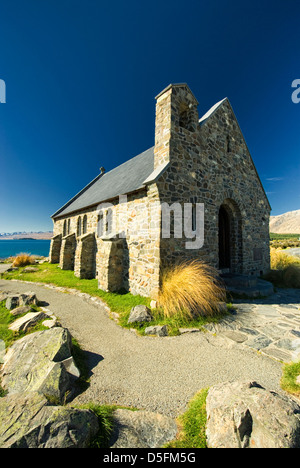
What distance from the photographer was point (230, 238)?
9602mm

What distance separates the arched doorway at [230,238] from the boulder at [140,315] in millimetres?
5434

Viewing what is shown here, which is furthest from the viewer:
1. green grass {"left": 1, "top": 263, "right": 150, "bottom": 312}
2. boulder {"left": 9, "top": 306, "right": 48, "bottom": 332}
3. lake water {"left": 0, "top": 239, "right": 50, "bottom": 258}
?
lake water {"left": 0, "top": 239, "right": 50, "bottom": 258}

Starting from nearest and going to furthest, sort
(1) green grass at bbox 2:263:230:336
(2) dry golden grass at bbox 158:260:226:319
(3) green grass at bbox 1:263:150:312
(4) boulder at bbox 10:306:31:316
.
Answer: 1. (1) green grass at bbox 2:263:230:336
2. (2) dry golden grass at bbox 158:260:226:319
3. (4) boulder at bbox 10:306:31:316
4. (3) green grass at bbox 1:263:150:312

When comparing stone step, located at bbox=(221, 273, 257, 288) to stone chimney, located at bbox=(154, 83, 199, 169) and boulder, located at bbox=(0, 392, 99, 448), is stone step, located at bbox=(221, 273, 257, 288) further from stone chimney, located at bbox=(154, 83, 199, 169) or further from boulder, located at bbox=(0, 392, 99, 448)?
boulder, located at bbox=(0, 392, 99, 448)

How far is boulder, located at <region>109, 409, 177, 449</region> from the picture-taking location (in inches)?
77.0

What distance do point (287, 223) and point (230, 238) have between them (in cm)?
13083

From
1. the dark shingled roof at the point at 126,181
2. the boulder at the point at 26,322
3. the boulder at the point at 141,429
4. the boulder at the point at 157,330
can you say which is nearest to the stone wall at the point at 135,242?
the dark shingled roof at the point at 126,181

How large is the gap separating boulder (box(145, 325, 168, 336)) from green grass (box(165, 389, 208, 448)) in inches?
75.7

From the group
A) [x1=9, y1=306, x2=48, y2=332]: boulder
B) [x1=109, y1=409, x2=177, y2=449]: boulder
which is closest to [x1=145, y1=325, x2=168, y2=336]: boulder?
[x1=109, y1=409, x2=177, y2=449]: boulder

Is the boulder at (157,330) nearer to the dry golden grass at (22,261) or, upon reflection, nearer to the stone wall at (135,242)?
the stone wall at (135,242)

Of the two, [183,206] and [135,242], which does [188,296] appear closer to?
[135,242]

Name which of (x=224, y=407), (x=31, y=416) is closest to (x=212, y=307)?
(x=224, y=407)

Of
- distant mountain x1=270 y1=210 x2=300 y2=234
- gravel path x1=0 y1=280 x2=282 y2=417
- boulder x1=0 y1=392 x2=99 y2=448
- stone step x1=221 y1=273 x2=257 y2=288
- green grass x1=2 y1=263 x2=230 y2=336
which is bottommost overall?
gravel path x1=0 y1=280 x2=282 y2=417

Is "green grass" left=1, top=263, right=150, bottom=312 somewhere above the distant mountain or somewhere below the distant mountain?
below
